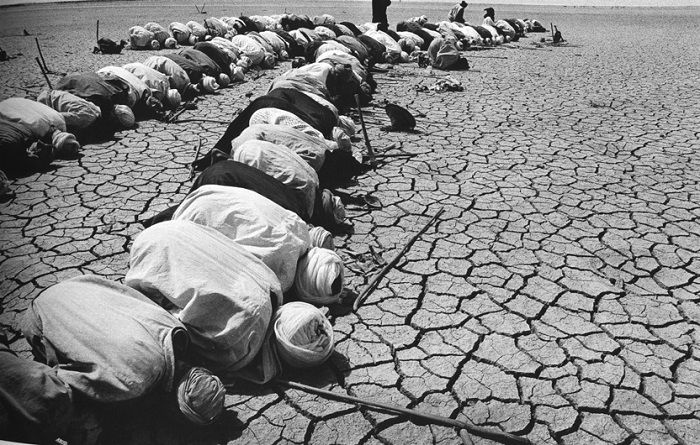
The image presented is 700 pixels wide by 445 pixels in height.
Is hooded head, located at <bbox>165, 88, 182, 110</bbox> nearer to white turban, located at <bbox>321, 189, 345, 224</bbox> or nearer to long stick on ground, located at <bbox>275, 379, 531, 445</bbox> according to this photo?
white turban, located at <bbox>321, 189, 345, 224</bbox>

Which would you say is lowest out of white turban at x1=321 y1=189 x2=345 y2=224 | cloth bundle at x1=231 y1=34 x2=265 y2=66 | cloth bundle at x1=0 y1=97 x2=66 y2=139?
white turban at x1=321 y1=189 x2=345 y2=224

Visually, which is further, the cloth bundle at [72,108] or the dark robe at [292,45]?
the dark robe at [292,45]

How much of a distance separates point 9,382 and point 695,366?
3391 millimetres

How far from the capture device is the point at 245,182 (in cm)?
381

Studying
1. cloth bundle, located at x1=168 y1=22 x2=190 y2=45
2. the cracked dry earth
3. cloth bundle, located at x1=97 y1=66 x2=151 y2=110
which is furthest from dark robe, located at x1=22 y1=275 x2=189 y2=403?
cloth bundle, located at x1=168 y1=22 x2=190 y2=45

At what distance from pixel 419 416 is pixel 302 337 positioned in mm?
713

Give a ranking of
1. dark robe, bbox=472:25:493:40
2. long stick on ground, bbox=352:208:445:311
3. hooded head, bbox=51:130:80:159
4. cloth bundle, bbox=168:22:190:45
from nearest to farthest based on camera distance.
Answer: long stick on ground, bbox=352:208:445:311
hooded head, bbox=51:130:80:159
cloth bundle, bbox=168:22:190:45
dark robe, bbox=472:25:493:40

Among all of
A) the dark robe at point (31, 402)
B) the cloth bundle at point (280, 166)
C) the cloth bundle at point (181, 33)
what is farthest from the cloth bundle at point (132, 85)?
the cloth bundle at point (181, 33)

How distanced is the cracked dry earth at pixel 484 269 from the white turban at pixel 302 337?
5.1 inches

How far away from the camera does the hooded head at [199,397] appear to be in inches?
95.4

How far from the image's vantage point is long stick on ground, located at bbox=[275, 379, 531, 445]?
2.51 meters

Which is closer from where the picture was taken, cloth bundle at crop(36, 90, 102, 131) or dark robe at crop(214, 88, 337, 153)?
dark robe at crop(214, 88, 337, 153)

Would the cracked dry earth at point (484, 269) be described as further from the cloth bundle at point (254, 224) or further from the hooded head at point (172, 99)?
the cloth bundle at point (254, 224)

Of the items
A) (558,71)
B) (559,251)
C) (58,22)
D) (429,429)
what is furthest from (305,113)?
(58,22)
